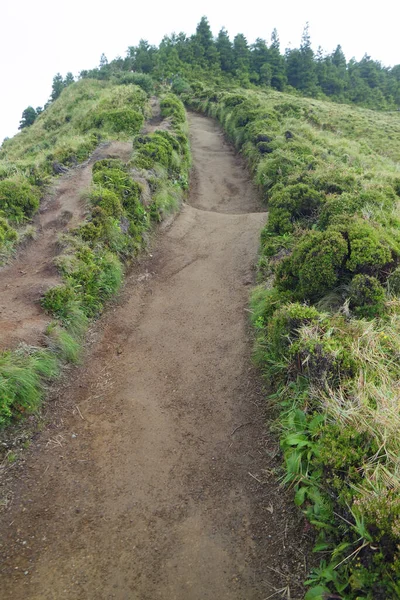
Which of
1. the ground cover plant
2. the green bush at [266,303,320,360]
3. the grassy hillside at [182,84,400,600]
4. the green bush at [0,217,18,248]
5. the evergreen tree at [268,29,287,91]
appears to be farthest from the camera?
the evergreen tree at [268,29,287,91]

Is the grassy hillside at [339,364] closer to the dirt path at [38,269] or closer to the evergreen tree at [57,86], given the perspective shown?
the dirt path at [38,269]

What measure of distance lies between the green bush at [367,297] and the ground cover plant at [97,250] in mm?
4875

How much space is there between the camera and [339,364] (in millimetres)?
5180

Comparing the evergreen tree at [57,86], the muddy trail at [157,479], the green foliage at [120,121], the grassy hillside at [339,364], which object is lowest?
the muddy trail at [157,479]

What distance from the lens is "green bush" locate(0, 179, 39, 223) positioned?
35.0 ft

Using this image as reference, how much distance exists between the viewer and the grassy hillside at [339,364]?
11.5 feet

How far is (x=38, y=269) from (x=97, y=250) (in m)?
1.44

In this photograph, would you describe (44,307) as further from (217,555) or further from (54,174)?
(54,174)

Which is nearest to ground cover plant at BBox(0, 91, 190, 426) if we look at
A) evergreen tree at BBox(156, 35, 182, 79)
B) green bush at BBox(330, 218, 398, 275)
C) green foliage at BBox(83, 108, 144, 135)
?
green foliage at BBox(83, 108, 144, 135)

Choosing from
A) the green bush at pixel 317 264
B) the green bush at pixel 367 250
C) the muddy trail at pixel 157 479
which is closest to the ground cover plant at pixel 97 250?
the muddy trail at pixel 157 479

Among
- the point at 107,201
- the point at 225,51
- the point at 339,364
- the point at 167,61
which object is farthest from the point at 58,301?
the point at 225,51

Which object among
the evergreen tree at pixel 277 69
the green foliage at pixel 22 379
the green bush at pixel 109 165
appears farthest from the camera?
the evergreen tree at pixel 277 69

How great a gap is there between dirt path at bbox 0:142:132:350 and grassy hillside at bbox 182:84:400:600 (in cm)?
409

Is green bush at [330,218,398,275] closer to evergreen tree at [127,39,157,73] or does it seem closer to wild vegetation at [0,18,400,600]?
wild vegetation at [0,18,400,600]
